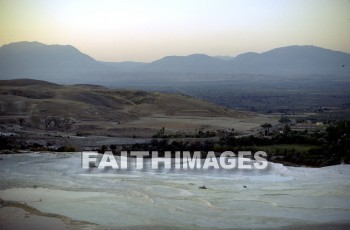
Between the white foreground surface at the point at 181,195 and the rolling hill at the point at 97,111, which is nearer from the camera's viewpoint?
the white foreground surface at the point at 181,195

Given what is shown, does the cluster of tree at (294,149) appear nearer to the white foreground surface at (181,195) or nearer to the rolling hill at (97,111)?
the white foreground surface at (181,195)

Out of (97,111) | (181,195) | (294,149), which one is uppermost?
(97,111)

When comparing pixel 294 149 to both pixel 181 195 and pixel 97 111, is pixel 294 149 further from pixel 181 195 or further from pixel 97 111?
pixel 97 111

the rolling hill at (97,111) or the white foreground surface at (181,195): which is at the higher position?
the rolling hill at (97,111)

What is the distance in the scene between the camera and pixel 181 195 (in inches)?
607

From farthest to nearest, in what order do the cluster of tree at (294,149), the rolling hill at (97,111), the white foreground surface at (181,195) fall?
the rolling hill at (97,111), the cluster of tree at (294,149), the white foreground surface at (181,195)

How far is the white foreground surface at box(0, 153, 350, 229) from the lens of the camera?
1276 cm

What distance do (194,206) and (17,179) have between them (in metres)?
7.14

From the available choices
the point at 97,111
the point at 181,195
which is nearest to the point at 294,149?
the point at 181,195

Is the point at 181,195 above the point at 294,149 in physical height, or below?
above

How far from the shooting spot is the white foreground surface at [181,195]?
12758mm

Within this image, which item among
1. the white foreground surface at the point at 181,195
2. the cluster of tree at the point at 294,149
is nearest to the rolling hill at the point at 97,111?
the cluster of tree at the point at 294,149

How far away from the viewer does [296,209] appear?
45.5 ft

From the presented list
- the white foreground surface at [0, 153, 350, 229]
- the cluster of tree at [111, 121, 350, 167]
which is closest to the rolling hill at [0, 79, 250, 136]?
the cluster of tree at [111, 121, 350, 167]
